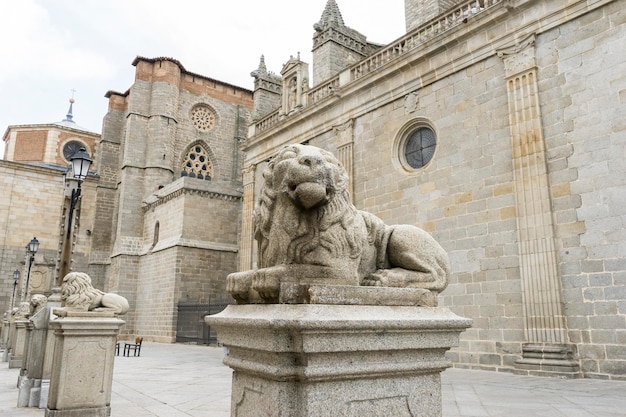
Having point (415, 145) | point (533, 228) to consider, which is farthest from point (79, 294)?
point (415, 145)

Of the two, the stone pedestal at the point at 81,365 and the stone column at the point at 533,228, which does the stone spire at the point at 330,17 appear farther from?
the stone pedestal at the point at 81,365

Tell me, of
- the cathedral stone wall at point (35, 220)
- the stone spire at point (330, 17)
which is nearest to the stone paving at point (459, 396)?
the stone spire at point (330, 17)

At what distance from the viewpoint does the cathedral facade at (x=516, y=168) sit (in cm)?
794

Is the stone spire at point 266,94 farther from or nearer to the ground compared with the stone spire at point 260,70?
nearer to the ground

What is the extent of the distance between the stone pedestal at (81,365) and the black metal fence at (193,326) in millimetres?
13950

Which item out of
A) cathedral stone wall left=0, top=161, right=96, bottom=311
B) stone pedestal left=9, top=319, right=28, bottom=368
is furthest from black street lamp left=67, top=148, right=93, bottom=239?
cathedral stone wall left=0, top=161, right=96, bottom=311

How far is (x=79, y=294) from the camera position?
17.4 ft

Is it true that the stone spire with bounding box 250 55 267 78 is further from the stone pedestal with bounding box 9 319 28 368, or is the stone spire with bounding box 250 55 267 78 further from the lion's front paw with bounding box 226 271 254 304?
the lion's front paw with bounding box 226 271 254 304

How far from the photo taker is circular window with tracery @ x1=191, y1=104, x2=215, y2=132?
30.5 metres

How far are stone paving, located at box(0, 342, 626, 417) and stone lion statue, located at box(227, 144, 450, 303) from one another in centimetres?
332

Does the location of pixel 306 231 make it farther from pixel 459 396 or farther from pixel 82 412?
pixel 459 396

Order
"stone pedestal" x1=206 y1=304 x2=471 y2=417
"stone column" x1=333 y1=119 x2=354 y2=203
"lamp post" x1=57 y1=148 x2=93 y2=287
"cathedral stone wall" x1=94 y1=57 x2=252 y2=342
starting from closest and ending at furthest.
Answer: "stone pedestal" x1=206 y1=304 x2=471 y2=417 < "lamp post" x1=57 y1=148 x2=93 y2=287 < "stone column" x1=333 y1=119 x2=354 y2=203 < "cathedral stone wall" x1=94 y1=57 x2=252 y2=342

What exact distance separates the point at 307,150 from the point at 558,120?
807 cm

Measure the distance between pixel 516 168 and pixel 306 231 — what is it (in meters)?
8.03
